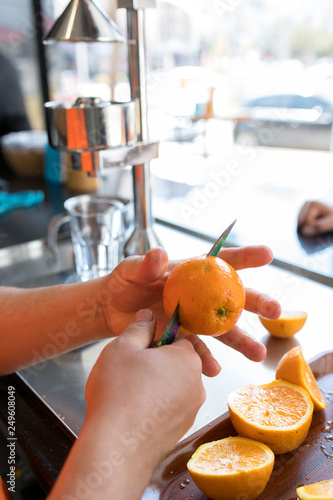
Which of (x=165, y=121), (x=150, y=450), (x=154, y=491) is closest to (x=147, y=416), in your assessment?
(x=150, y=450)

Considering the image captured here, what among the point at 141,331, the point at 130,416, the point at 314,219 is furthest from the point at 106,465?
the point at 314,219

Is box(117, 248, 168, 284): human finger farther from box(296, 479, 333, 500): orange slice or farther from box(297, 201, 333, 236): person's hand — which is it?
box(297, 201, 333, 236): person's hand

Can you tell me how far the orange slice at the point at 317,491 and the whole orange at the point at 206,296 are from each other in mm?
218

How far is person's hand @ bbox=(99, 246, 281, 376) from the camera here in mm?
695

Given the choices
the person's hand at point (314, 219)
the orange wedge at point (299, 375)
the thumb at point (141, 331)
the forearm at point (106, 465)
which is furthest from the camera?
the person's hand at point (314, 219)

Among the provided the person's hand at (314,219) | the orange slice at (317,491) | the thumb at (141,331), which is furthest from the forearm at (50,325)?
the person's hand at (314,219)

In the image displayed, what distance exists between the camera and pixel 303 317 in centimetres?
86

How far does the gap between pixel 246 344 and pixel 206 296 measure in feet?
0.54

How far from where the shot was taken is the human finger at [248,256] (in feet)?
2.42

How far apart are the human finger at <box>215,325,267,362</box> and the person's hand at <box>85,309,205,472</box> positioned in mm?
208

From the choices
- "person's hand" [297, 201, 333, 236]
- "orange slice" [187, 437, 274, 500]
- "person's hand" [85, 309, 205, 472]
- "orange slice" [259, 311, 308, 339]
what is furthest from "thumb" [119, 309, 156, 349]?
"person's hand" [297, 201, 333, 236]

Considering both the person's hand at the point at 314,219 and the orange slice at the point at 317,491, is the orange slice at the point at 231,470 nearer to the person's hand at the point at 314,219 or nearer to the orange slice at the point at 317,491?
the orange slice at the point at 317,491

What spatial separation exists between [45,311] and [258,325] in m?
0.44

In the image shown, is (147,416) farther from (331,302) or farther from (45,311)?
(331,302)
